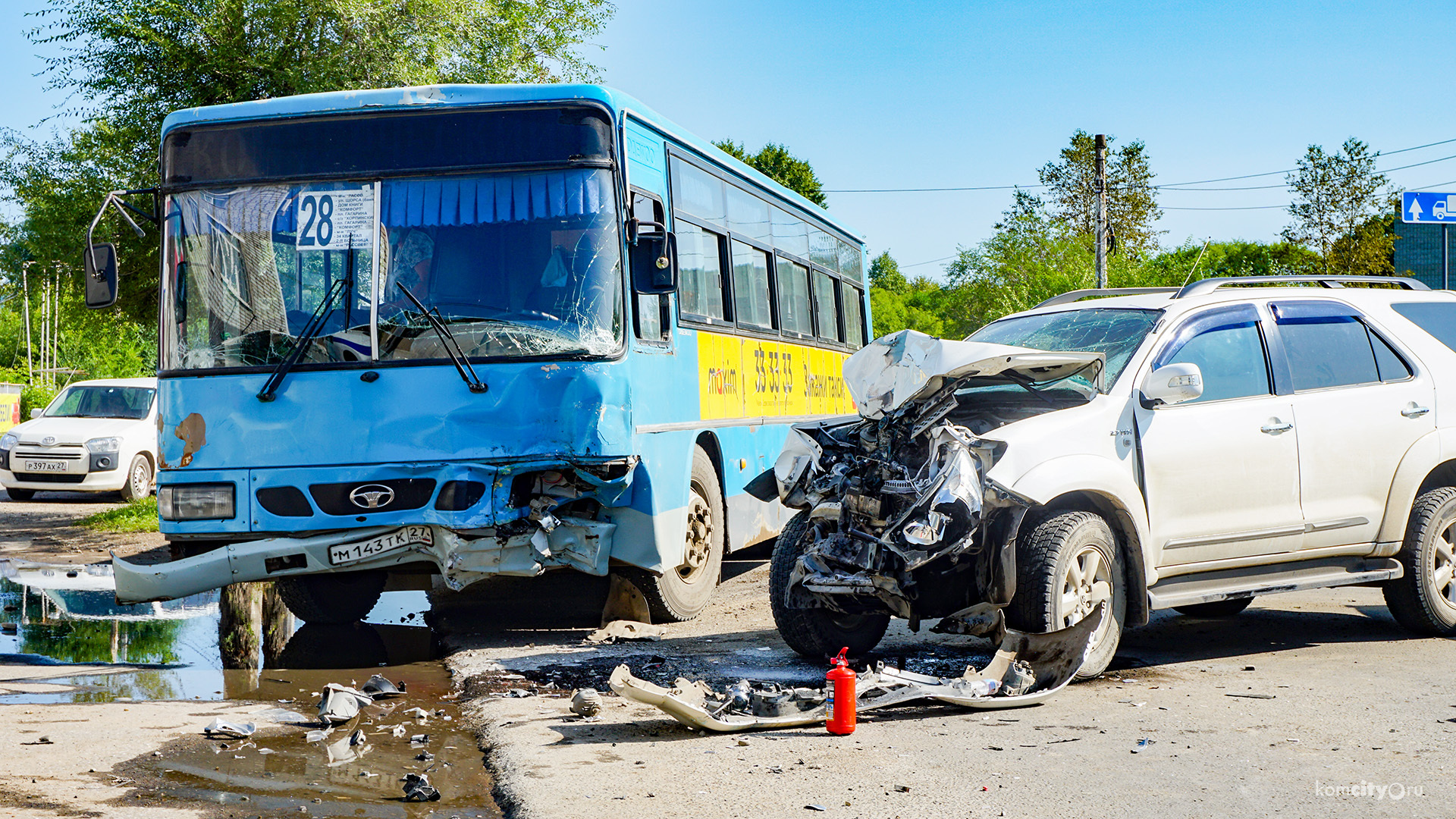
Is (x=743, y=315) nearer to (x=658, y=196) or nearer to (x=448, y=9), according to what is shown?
(x=658, y=196)

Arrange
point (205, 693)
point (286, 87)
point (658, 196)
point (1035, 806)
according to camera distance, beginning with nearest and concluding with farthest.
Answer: point (1035, 806), point (205, 693), point (658, 196), point (286, 87)

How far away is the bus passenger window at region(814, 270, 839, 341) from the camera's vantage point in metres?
12.8

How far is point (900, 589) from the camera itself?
6227 mm

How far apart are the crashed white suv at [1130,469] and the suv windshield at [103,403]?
16576 mm

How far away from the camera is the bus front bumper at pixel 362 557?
23.6 feet

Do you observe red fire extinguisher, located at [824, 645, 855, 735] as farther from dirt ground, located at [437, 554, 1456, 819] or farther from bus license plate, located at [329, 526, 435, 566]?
bus license plate, located at [329, 526, 435, 566]

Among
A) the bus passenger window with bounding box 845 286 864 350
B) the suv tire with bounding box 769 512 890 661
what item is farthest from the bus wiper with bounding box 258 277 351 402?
the bus passenger window with bounding box 845 286 864 350

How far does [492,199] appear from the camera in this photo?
7.38 meters

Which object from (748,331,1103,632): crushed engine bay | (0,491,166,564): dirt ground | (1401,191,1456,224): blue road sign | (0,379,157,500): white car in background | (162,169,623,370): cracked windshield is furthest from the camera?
(0,379,157,500): white car in background

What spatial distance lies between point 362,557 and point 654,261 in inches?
92.7

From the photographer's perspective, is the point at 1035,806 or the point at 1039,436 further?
the point at 1039,436

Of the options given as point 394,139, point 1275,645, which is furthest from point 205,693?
point 1275,645

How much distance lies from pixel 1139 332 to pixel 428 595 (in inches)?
250

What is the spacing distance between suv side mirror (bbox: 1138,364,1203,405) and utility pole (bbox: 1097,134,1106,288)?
29.1 meters
